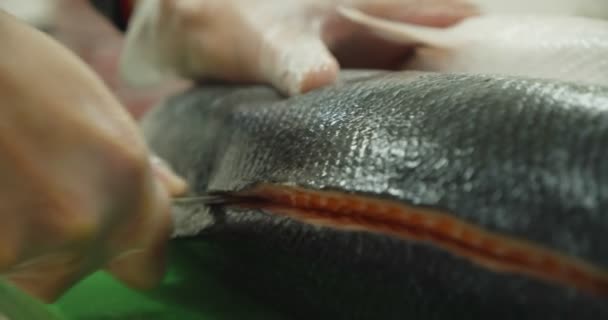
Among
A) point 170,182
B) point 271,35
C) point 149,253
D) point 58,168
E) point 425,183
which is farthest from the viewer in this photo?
point 271,35

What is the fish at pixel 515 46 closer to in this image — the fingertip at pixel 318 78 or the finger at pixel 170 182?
the fingertip at pixel 318 78

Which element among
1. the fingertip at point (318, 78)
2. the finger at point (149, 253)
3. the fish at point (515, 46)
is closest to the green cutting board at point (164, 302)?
the finger at point (149, 253)

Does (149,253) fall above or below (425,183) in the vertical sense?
below

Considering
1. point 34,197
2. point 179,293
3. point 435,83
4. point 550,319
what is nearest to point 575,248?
point 550,319

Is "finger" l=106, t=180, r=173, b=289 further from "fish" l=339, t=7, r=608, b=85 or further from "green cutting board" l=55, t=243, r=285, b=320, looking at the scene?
"fish" l=339, t=7, r=608, b=85

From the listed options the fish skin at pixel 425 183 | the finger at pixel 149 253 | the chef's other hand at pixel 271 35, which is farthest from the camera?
the chef's other hand at pixel 271 35

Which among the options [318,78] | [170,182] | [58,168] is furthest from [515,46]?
[58,168]

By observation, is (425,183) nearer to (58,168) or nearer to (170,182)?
(58,168)
